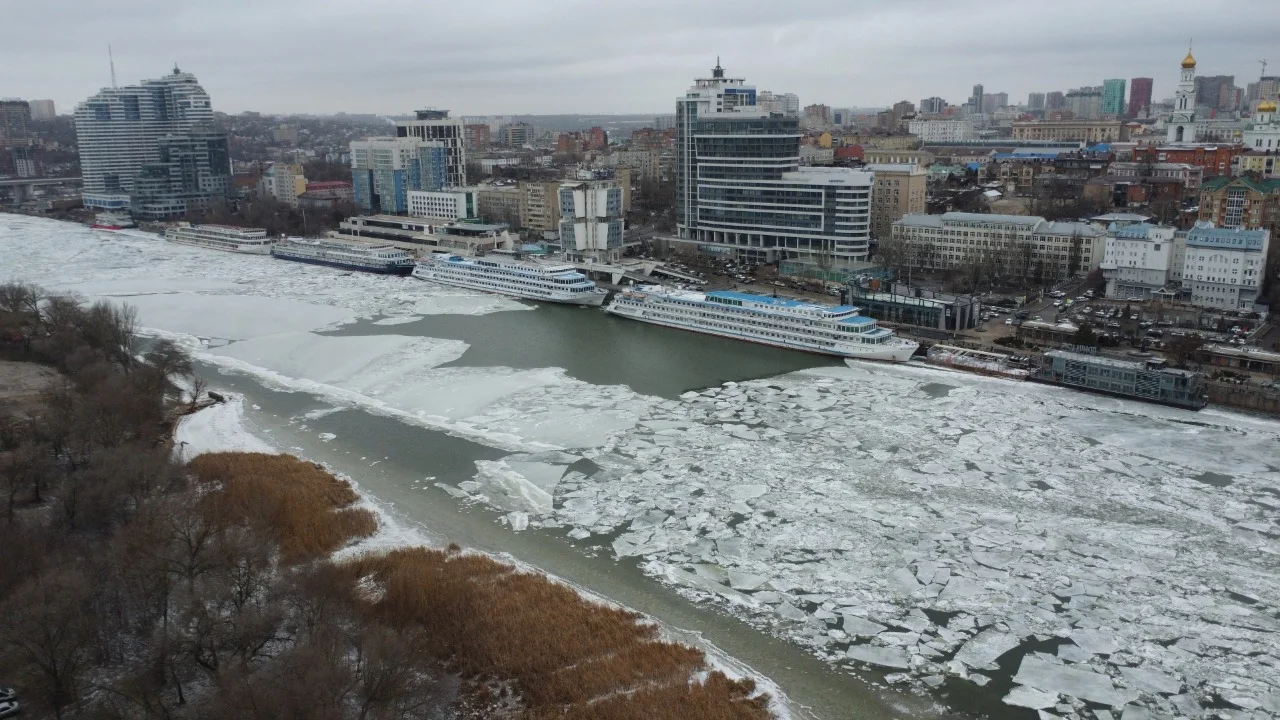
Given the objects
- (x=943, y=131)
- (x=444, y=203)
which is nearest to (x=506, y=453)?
(x=444, y=203)

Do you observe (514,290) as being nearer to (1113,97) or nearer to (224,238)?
(224,238)

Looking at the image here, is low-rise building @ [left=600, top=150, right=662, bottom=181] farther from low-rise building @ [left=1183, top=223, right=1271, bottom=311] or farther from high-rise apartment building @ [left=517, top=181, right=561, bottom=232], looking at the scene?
low-rise building @ [left=1183, top=223, right=1271, bottom=311]

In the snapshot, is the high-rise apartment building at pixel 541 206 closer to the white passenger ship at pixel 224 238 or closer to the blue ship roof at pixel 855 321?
the white passenger ship at pixel 224 238

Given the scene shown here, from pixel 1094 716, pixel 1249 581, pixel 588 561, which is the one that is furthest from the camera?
pixel 588 561

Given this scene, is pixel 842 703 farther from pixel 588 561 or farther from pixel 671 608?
pixel 588 561

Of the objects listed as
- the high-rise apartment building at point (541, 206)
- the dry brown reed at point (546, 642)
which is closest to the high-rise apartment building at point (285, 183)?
the high-rise apartment building at point (541, 206)

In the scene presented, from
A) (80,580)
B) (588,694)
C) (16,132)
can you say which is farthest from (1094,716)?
(16,132)
